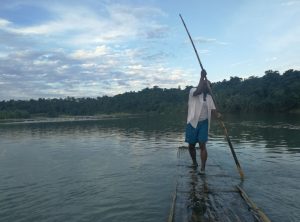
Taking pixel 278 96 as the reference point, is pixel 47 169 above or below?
below

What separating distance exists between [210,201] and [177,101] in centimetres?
13656

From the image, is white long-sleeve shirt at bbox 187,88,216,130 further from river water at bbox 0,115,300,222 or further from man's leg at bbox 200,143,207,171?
river water at bbox 0,115,300,222

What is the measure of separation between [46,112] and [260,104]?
312 feet

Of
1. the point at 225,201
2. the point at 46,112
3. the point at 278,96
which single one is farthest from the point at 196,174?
the point at 46,112

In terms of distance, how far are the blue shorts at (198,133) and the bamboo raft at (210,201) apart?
3.49ft

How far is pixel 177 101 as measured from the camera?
469 ft

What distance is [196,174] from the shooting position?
9430 mm

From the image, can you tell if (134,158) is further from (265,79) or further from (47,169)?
(265,79)

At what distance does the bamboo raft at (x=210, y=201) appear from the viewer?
6.06 metres

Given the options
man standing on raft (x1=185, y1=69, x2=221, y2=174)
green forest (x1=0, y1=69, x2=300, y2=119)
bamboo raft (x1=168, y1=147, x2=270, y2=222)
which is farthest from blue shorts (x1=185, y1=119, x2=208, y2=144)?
green forest (x1=0, y1=69, x2=300, y2=119)

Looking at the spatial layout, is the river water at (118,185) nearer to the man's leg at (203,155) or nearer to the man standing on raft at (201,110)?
the man's leg at (203,155)

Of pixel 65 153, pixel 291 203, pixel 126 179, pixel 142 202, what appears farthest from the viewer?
pixel 65 153

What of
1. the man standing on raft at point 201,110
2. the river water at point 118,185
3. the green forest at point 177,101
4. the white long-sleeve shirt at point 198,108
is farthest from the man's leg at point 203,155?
the green forest at point 177,101

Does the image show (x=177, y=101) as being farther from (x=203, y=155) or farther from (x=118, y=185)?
(x=203, y=155)
